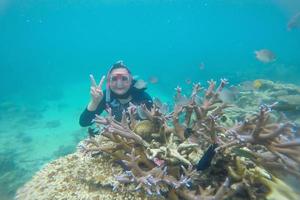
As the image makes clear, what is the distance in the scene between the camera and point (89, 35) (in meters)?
177

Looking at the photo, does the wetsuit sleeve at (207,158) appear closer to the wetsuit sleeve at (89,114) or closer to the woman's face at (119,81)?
the woman's face at (119,81)

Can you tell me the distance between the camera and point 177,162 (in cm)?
305

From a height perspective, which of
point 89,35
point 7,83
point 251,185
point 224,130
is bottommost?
point 251,185

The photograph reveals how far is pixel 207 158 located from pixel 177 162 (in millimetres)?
299

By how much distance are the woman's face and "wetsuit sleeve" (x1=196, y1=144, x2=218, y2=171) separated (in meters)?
2.84

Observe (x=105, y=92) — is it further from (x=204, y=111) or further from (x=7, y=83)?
(x=7, y=83)

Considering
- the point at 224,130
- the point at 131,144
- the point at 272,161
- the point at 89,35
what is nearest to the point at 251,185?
the point at 272,161

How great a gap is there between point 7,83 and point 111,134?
176 ft

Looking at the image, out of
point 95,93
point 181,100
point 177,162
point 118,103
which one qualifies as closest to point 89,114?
point 118,103

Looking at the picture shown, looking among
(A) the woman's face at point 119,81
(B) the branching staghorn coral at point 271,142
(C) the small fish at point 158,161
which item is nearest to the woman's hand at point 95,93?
(A) the woman's face at point 119,81

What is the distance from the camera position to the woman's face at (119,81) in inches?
215

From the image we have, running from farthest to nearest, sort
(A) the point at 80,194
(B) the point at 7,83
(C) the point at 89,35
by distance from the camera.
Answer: (C) the point at 89,35
(B) the point at 7,83
(A) the point at 80,194

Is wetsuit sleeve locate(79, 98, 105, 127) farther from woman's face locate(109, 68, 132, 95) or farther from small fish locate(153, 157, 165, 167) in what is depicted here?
small fish locate(153, 157, 165, 167)

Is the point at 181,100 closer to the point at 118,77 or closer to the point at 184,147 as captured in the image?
the point at 184,147
